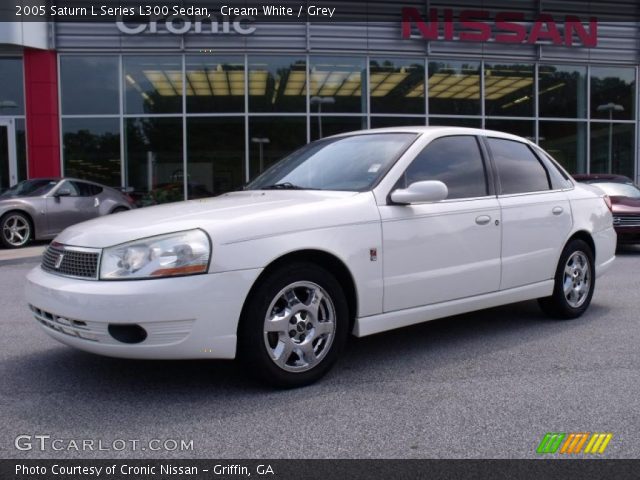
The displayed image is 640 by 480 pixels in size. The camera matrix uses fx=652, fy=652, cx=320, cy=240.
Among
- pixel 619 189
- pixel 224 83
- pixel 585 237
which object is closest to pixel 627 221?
pixel 619 189

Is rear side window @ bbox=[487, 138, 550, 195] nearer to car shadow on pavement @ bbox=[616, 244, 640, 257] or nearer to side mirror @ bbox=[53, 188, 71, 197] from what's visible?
car shadow on pavement @ bbox=[616, 244, 640, 257]

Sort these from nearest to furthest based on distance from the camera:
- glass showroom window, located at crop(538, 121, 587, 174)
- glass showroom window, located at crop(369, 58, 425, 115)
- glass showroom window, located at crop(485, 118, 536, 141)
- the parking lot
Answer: the parking lot
glass showroom window, located at crop(369, 58, 425, 115)
glass showroom window, located at crop(485, 118, 536, 141)
glass showroom window, located at crop(538, 121, 587, 174)

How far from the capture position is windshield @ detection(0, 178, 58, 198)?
41.3ft

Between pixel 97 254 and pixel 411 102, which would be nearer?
pixel 97 254

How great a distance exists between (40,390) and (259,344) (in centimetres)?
134

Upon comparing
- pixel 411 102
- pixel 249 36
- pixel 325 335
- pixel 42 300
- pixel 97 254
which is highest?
pixel 249 36

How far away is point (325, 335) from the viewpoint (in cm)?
389

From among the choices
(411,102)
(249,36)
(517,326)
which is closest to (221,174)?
(249,36)

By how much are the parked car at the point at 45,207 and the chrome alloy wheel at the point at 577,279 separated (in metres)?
10.2

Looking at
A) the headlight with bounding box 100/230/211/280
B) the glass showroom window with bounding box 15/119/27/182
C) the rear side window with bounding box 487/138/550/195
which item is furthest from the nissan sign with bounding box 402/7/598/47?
the headlight with bounding box 100/230/211/280

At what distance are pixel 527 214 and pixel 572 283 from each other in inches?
→ 37.8

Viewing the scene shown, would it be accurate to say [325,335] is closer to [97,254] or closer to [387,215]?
[387,215]

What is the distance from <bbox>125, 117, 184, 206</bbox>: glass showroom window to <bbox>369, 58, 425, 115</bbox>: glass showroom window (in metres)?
5.51

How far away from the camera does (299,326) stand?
12.4ft
